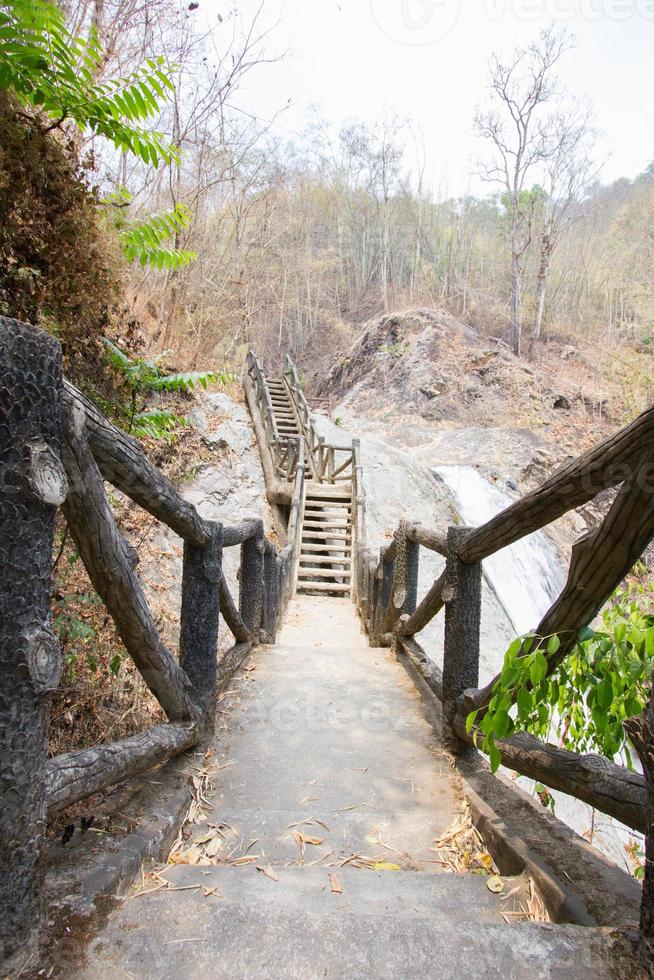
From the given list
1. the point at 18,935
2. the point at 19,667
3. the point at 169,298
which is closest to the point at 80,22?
the point at 169,298

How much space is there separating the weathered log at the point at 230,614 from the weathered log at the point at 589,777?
1.48 m

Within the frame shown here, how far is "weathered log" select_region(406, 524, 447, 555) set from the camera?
3.03 meters

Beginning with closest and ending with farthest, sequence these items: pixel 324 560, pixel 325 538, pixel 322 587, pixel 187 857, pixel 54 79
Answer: pixel 187 857
pixel 54 79
pixel 322 587
pixel 324 560
pixel 325 538

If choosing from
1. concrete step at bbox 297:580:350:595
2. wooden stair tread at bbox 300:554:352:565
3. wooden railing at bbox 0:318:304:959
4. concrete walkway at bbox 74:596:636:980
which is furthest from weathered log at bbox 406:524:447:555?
wooden stair tread at bbox 300:554:352:565

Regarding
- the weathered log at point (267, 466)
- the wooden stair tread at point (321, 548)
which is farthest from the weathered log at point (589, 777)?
the weathered log at point (267, 466)

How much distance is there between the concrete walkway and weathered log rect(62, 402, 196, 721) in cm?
60

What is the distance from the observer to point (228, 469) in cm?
1181

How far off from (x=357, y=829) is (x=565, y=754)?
0.83 metres

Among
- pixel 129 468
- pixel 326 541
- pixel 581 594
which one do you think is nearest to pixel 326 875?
pixel 581 594

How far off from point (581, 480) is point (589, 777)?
0.77 m

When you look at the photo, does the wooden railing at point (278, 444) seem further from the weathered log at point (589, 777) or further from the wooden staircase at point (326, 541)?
the weathered log at point (589, 777)

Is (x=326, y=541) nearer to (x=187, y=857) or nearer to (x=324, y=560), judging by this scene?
(x=324, y=560)

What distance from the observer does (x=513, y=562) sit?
38.6 ft

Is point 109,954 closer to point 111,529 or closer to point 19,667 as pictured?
point 19,667
